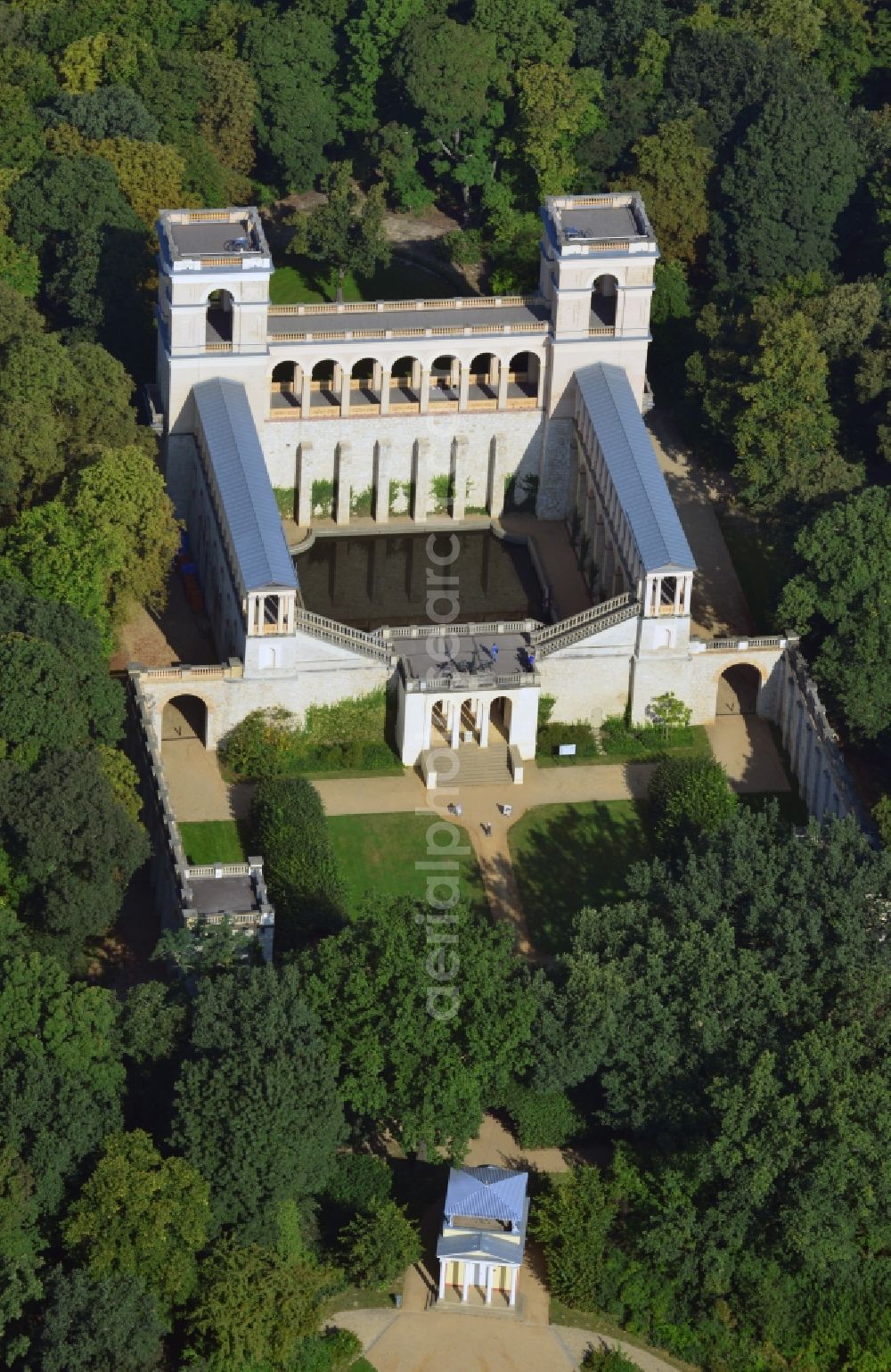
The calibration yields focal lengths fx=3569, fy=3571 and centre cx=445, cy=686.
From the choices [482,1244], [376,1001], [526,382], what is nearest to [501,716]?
[526,382]

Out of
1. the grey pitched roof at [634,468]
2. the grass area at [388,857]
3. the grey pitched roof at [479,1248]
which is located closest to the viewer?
the grey pitched roof at [479,1248]

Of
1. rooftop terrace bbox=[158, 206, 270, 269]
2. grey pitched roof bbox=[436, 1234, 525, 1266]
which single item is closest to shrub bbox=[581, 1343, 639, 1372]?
grey pitched roof bbox=[436, 1234, 525, 1266]

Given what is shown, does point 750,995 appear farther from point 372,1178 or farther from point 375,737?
point 375,737

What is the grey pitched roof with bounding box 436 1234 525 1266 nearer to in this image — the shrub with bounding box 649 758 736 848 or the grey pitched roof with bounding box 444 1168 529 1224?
the grey pitched roof with bounding box 444 1168 529 1224

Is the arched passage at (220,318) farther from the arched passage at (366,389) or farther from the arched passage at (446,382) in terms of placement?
the arched passage at (446,382)

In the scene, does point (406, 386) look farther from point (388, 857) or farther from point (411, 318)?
point (388, 857)

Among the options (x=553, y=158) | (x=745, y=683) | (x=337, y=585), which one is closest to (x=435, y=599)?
(x=337, y=585)

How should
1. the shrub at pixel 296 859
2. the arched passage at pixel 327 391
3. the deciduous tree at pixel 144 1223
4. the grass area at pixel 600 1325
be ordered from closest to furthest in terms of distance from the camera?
the deciduous tree at pixel 144 1223 → the grass area at pixel 600 1325 → the shrub at pixel 296 859 → the arched passage at pixel 327 391

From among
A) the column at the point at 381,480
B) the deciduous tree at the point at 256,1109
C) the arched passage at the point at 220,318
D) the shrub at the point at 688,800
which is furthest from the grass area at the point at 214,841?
the arched passage at the point at 220,318
